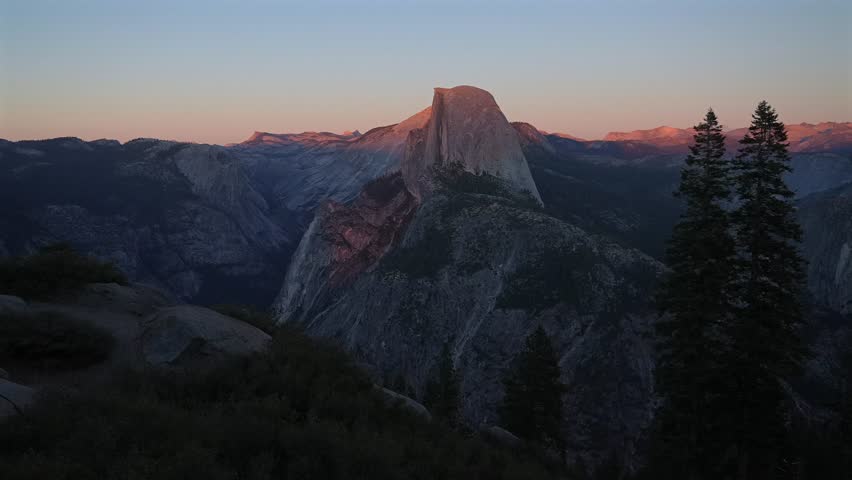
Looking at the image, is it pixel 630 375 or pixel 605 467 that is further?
pixel 630 375

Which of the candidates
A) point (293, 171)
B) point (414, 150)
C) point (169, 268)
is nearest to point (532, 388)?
point (414, 150)

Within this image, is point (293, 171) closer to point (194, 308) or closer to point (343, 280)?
point (343, 280)

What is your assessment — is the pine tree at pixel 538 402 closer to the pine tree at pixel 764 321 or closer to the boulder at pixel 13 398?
the pine tree at pixel 764 321

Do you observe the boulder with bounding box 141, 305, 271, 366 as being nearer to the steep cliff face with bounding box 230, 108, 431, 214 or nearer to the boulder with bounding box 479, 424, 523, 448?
the boulder with bounding box 479, 424, 523, 448

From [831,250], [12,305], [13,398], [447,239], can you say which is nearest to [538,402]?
[12,305]

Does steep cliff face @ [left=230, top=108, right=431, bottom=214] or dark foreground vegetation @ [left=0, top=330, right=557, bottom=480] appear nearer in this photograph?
dark foreground vegetation @ [left=0, top=330, right=557, bottom=480]

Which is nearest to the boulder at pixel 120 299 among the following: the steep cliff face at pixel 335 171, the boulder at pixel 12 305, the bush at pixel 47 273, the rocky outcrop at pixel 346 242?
the bush at pixel 47 273

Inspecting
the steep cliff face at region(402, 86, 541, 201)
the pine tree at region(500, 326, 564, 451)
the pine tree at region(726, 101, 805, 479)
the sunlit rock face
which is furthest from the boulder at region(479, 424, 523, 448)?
the steep cliff face at region(402, 86, 541, 201)
